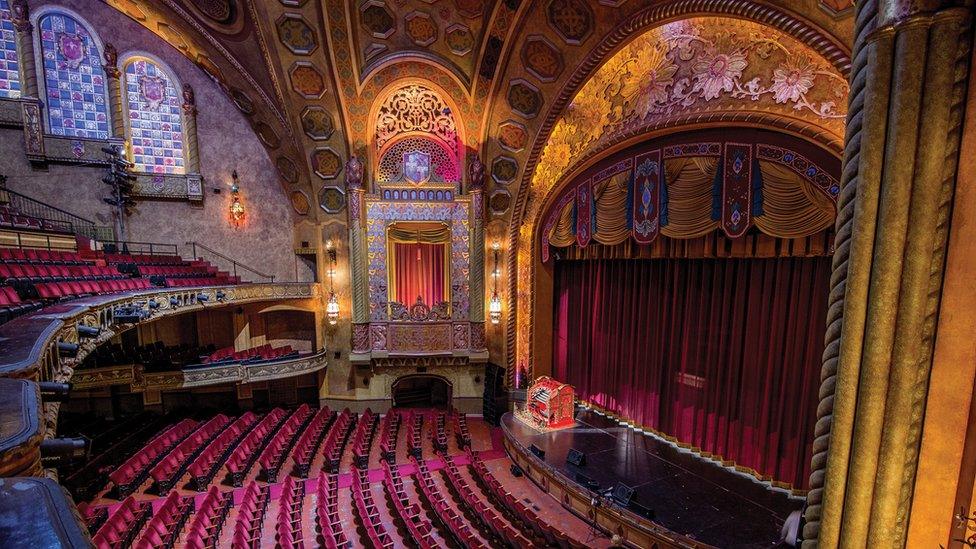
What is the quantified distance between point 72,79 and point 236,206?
5228 mm

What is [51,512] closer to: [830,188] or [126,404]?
[830,188]

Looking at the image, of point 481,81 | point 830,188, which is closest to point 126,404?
point 481,81

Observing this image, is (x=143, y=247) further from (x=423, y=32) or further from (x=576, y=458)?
(x=576, y=458)

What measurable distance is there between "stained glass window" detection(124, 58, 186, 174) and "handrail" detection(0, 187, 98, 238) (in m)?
2.09

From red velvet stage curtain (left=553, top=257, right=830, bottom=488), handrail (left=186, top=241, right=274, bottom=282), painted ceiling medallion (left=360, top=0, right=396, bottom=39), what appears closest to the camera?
red velvet stage curtain (left=553, top=257, right=830, bottom=488)

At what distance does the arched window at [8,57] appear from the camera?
10.6 m

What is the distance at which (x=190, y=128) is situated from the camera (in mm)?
12148

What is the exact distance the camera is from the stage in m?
5.81

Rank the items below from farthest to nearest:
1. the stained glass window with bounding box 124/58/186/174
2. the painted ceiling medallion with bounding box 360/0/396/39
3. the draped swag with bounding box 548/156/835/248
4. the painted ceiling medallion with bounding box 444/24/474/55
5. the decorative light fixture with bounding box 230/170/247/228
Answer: the decorative light fixture with bounding box 230/170/247/228, the stained glass window with bounding box 124/58/186/174, the painted ceiling medallion with bounding box 444/24/474/55, the painted ceiling medallion with bounding box 360/0/396/39, the draped swag with bounding box 548/156/835/248

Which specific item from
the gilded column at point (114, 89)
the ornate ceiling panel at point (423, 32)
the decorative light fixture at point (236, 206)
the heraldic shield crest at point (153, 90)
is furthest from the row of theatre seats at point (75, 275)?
the ornate ceiling panel at point (423, 32)

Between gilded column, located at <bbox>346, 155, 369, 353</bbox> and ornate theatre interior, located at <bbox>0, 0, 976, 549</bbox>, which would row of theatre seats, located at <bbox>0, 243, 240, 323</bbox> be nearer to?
ornate theatre interior, located at <bbox>0, 0, 976, 549</bbox>

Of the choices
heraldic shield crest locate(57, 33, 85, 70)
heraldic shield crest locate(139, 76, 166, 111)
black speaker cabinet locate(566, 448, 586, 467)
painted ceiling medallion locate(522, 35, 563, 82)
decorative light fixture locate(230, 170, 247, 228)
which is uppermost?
heraldic shield crest locate(57, 33, 85, 70)

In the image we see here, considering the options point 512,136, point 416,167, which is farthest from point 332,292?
point 512,136

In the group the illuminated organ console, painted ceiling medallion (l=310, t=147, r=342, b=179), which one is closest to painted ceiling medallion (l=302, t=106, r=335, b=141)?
painted ceiling medallion (l=310, t=147, r=342, b=179)
